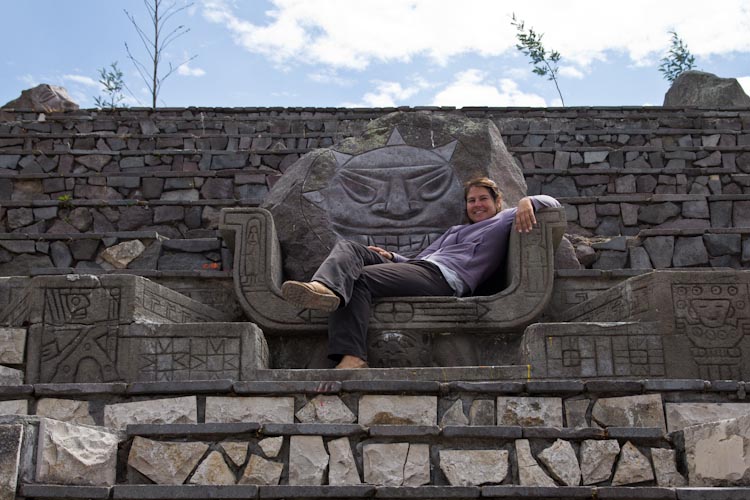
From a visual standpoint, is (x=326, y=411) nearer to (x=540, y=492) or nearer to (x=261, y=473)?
(x=261, y=473)

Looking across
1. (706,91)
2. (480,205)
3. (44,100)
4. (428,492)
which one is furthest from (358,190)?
(706,91)

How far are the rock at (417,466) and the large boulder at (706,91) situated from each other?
11.0 metres

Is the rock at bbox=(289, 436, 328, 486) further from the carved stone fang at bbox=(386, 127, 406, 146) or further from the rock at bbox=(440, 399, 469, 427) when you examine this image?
the carved stone fang at bbox=(386, 127, 406, 146)

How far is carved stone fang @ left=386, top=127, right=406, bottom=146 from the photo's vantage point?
7.31 m

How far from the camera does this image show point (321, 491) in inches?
147

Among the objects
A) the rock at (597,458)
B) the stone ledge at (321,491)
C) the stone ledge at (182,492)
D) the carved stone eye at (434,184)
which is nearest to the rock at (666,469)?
the rock at (597,458)

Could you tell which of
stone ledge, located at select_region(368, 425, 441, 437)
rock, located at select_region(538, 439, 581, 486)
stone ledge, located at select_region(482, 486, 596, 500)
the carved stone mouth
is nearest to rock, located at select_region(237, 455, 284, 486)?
stone ledge, located at select_region(368, 425, 441, 437)

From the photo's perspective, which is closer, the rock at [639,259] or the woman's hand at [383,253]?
the woman's hand at [383,253]

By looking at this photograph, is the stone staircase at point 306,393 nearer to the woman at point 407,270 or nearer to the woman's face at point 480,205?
the woman at point 407,270

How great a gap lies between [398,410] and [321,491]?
93 cm

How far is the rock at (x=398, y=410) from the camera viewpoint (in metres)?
4.58

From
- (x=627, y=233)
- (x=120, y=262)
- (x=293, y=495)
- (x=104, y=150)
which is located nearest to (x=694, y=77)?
(x=627, y=233)

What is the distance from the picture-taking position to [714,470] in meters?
3.83

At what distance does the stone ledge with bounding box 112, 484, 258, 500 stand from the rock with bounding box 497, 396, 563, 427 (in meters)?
1.40
